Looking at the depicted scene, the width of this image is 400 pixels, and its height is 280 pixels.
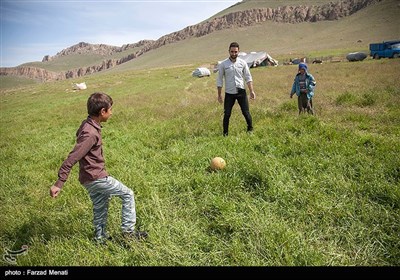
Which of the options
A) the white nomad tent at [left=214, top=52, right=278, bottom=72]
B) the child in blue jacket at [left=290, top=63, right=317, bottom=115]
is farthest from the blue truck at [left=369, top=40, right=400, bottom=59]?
the child in blue jacket at [left=290, top=63, right=317, bottom=115]

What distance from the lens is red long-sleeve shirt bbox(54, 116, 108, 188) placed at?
3.46 metres

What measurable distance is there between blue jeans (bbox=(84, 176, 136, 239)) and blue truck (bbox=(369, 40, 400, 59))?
154 ft

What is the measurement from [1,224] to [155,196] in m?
2.63

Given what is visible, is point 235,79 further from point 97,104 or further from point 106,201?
point 106,201

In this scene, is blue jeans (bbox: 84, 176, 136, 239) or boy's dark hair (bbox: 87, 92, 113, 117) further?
blue jeans (bbox: 84, 176, 136, 239)

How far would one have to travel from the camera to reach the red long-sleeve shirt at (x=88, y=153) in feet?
11.3

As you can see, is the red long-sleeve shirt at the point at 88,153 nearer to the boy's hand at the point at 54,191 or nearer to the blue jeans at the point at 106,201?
the blue jeans at the point at 106,201

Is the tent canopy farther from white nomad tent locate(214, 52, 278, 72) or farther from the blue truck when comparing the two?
the blue truck

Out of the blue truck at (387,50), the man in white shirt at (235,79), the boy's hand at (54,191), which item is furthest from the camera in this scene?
the blue truck at (387,50)

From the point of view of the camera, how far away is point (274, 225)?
12.1 ft

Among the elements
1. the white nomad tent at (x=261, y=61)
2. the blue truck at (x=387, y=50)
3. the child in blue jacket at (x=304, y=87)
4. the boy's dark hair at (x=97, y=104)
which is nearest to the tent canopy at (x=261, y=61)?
the white nomad tent at (x=261, y=61)

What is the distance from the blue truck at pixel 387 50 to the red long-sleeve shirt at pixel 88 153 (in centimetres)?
4693

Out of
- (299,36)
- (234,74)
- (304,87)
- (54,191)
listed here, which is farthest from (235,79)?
(299,36)

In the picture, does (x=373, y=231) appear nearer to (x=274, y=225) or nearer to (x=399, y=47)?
(x=274, y=225)
